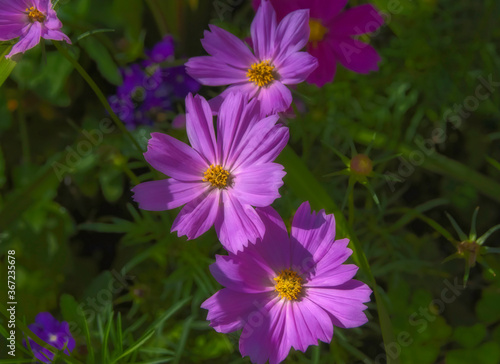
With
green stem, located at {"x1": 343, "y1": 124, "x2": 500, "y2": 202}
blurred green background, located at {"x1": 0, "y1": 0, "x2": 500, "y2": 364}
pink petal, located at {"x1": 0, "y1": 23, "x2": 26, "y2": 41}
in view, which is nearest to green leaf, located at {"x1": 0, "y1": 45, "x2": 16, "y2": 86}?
pink petal, located at {"x1": 0, "y1": 23, "x2": 26, "y2": 41}

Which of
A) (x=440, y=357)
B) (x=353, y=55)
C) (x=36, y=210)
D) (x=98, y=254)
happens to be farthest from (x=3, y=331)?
(x=440, y=357)

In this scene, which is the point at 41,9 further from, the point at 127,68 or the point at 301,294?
the point at 301,294

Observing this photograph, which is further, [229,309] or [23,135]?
[23,135]

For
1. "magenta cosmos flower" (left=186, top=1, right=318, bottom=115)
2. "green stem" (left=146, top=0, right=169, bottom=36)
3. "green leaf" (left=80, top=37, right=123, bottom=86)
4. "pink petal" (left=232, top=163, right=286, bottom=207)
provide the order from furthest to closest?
1. "green stem" (left=146, top=0, right=169, bottom=36)
2. "green leaf" (left=80, top=37, right=123, bottom=86)
3. "magenta cosmos flower" (left=186, top=1, right=318, bottom=115)
4. "pink petal" (left=232, top=163, right=286, bottom=207)

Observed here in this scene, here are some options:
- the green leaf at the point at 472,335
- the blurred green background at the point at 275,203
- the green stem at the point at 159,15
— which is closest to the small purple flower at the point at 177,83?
the blurred green background at the point at 275,203

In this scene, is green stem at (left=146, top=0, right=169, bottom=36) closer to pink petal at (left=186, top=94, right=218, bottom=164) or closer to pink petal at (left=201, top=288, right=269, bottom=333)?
pink petal at (left=186, top=94, right=218, bottom=164)

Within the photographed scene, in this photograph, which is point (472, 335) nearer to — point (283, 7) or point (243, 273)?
point (243, 273)

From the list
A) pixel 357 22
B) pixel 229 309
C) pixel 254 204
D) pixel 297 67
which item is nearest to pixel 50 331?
pixel 229 309
